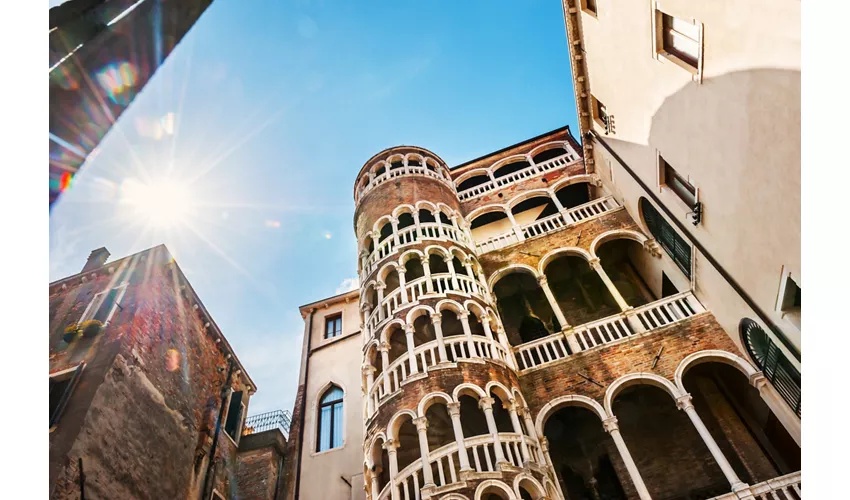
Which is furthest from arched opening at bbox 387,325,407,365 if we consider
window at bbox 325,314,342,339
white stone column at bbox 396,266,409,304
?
window at bbox 325,314,342,339

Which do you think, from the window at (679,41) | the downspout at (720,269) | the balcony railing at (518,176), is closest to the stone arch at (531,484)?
the downspout at (720,269)

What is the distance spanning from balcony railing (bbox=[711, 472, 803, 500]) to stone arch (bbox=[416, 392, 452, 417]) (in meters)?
6.44

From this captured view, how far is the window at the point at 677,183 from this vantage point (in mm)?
12742

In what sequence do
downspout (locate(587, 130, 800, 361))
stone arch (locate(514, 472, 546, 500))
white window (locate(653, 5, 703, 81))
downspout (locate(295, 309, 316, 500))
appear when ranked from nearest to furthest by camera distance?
white window (locate(653, 5, 703, 81)), downspout (locate(587, 130, 800, 361)), stone arch (locate(514, 472, 546, 500)), downspout (locate(295, 309, 316, 500))

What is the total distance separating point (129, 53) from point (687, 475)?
1543 centimetres

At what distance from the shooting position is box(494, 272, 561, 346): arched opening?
17609mm

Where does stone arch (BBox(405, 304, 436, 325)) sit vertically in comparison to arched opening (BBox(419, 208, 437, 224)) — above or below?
below

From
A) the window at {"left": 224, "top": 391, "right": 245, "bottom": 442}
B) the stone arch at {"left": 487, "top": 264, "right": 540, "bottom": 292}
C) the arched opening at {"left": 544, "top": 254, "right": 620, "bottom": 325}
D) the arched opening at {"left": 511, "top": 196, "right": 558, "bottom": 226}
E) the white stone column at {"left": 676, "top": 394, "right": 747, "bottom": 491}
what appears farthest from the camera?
the arched opening at {"left": 511, "top": 196, "right": 558, "bottom": 226}

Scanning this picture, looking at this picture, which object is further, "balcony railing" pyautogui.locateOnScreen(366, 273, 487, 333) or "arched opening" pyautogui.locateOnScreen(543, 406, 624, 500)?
"balcony railing" pyautogui.locateOnScreen(366, 273, 487, 333)

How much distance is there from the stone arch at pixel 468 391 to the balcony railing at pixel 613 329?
2.77 m

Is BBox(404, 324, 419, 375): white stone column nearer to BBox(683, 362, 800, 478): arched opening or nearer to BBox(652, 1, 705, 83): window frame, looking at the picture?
BBox(683, 362, 800, 478): arched opening

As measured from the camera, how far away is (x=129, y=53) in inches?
130

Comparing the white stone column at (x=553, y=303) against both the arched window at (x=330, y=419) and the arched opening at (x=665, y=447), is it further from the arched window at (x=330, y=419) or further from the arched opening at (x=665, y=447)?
the arched window at (x=330, y=419)

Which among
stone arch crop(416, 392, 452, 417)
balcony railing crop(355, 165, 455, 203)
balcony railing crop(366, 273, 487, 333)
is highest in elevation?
balcony railing crop(355, 165, 455, 203)
